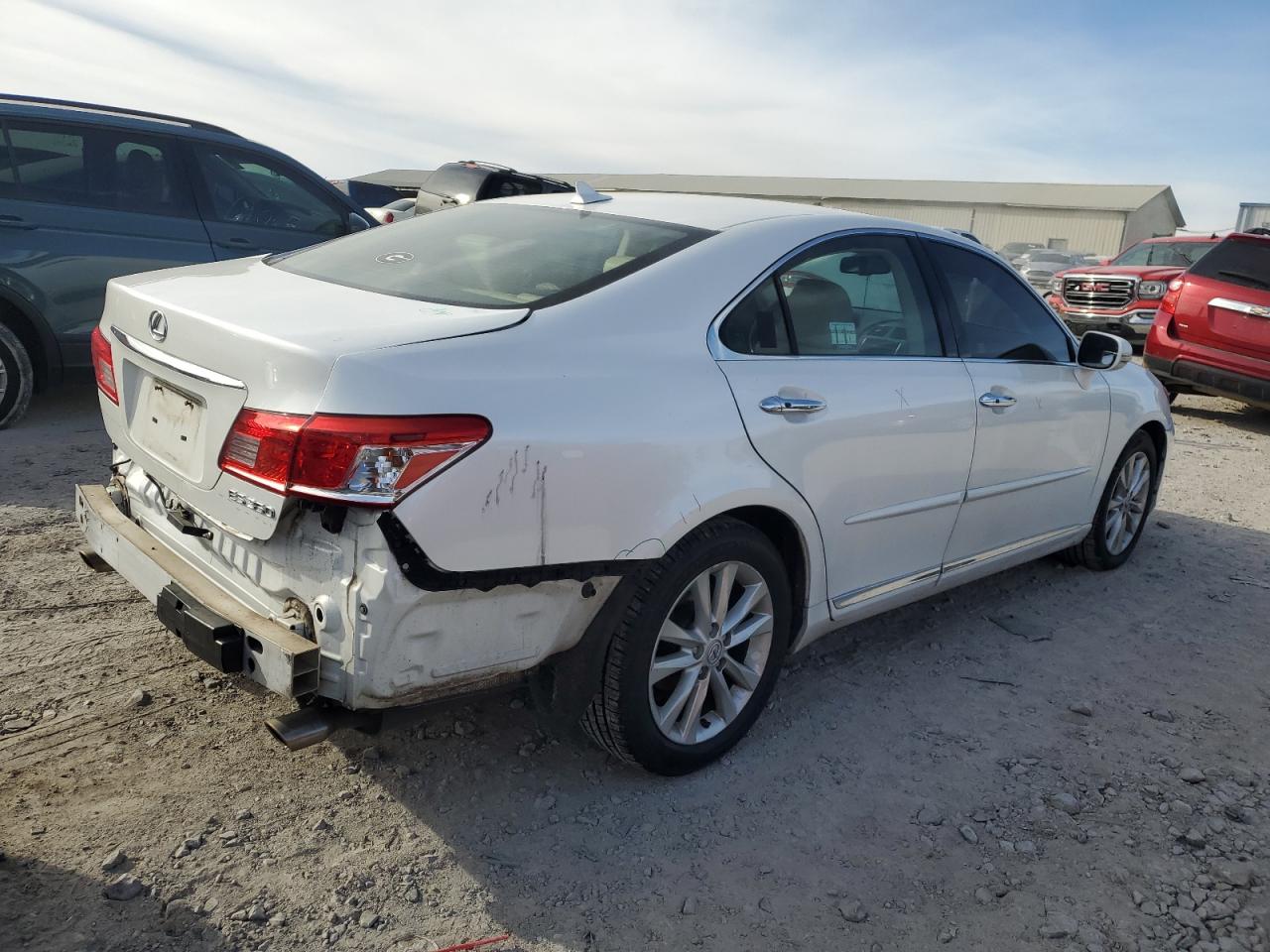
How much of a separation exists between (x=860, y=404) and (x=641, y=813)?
1.39 meters

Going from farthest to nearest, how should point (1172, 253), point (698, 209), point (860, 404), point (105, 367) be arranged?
1. point (1172, 253)
2. point (698, 209)
3. point (860, 404)
4. point (105, 367)

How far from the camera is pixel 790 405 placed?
299 cm

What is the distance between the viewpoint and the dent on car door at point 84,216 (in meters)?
5.82

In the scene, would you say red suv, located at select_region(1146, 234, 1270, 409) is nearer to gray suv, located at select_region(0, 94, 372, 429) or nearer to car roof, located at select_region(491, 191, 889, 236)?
car roof, located at select_region(491, 191, 889, 236)

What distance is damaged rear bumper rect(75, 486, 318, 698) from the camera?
232 cm

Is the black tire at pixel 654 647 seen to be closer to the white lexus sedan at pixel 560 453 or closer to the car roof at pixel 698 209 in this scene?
the white lexus sedan at pixel 560 453

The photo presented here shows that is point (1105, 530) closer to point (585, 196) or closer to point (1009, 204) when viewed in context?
point (585, 196)

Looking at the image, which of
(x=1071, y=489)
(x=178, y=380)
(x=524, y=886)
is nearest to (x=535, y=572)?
(x=524, y=886)

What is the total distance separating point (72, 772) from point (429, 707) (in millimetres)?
1081

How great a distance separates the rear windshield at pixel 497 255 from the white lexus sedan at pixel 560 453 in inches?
0.6

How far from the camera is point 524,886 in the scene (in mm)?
2521

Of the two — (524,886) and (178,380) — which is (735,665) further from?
(178,380)

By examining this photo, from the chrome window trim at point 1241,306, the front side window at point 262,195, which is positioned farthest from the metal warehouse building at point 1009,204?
the front side window at point 262,195

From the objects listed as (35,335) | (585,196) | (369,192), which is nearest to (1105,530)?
(585,196)
